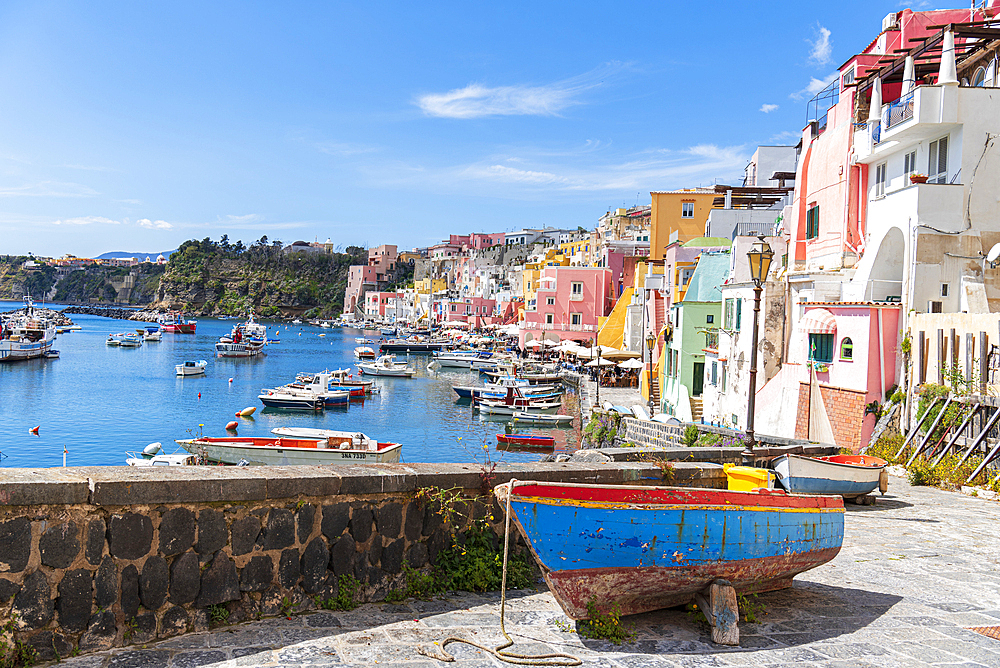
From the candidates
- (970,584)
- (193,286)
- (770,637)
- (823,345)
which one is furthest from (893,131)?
(193,286)

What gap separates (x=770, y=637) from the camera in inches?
205

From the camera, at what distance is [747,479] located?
7.43 m

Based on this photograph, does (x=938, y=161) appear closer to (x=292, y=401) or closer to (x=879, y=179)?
(x=879, y=179)

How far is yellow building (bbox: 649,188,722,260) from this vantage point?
57219 millimetres

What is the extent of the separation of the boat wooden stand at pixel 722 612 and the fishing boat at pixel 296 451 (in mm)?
24192

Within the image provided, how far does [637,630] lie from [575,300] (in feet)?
249

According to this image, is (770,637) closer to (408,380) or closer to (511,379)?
(511,379)

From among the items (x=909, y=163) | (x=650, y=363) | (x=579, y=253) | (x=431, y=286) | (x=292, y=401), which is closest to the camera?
(x=909, y=163)

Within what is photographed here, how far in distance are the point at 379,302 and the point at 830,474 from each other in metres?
159

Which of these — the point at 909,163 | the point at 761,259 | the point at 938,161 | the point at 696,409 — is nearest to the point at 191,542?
the point at 761,259

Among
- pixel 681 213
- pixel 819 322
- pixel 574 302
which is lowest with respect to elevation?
pixel 819 322

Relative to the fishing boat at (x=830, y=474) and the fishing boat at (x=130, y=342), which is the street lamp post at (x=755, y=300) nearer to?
the fishing boat at (x=830, y=474)

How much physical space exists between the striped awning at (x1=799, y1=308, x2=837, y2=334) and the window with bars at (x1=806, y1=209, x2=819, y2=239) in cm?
499

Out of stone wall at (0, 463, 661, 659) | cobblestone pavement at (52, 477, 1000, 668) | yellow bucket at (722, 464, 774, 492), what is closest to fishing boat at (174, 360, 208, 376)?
yellow bucket at (722, 464, 774, 492)
